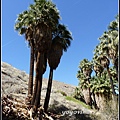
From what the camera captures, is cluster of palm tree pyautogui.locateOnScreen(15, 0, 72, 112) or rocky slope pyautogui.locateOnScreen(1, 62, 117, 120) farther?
rocky slope pyautogui.locateOnScreen(1, 62, 117, 120)

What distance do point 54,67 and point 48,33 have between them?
3.14 m

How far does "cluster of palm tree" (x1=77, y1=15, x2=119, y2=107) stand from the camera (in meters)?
17.7

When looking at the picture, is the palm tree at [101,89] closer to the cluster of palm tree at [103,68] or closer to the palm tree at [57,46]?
the cluster of palm tree at [103,68]

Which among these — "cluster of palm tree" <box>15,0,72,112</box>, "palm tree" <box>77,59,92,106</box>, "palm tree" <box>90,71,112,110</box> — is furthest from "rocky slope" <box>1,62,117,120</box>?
"palm tree" <box>77,59,92,106</box>

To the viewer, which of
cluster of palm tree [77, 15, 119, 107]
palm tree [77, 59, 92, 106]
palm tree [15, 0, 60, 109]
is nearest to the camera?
palm tree [15, 0, 60, 109]

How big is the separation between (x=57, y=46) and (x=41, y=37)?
2607 millimetres

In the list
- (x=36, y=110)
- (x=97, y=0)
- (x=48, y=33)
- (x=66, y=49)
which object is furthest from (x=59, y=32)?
(x=97, y=0)

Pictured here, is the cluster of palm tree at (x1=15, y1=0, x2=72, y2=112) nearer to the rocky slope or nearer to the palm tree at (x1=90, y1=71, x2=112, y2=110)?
the rocky slope

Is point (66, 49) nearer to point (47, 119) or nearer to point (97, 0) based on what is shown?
point (47, 119)

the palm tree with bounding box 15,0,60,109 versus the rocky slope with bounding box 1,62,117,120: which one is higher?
the palm tree with bounding box 15,0,60,109

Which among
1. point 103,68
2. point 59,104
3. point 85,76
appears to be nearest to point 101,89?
point 103,68

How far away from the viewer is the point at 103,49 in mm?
20516

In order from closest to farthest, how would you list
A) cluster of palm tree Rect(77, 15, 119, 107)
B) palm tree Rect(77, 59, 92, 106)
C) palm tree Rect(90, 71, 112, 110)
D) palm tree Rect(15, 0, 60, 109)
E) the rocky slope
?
palm tree Rect(15, 0, 60, 109), cluster of palm tree Rect(77, 15, 119, 107), the rocky slope, palm tree Rect(90, 71, 112, 110), palm tree Rect(77, 59, 92, 106)

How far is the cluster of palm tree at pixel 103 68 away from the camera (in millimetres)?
17666
